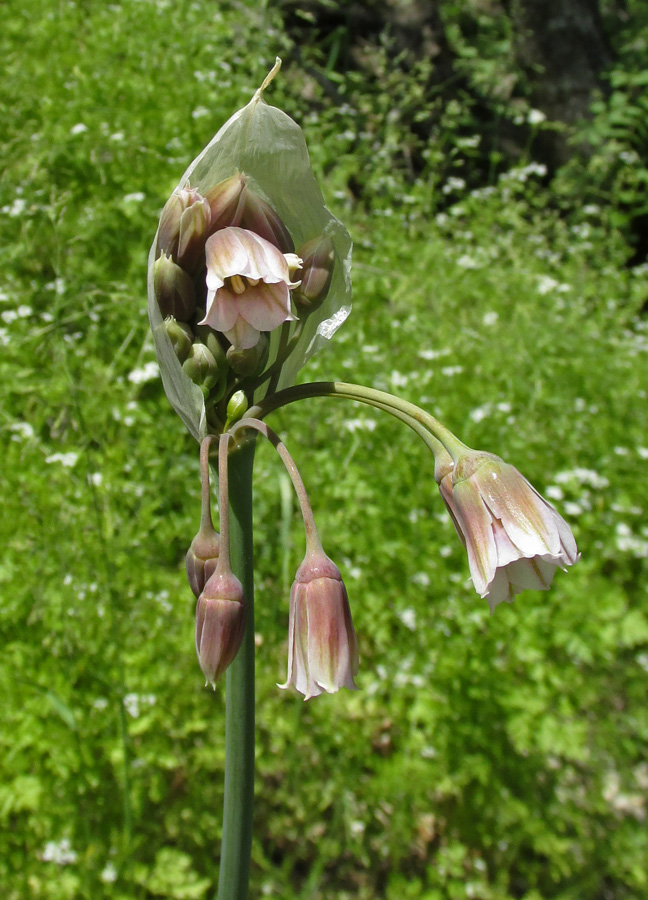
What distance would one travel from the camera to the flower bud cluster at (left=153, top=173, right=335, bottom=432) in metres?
0.71

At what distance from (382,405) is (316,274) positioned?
161mm

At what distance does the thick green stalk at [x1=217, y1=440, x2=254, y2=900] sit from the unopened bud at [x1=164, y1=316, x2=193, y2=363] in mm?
116

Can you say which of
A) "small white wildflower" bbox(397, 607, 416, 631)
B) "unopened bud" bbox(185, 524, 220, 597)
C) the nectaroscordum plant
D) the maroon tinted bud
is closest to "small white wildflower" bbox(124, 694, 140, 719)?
"small white wildflower" bbox(397, 607, 416, 631)

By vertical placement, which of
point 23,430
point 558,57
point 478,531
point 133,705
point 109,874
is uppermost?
point 558,57

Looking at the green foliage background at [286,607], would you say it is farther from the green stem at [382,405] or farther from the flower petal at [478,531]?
the flower petal at [478,531]

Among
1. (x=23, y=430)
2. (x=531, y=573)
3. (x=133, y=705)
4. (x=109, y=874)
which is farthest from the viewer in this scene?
(x=23, y=430)

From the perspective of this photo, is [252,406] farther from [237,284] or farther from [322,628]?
[322,628]

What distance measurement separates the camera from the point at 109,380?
8.37 ft

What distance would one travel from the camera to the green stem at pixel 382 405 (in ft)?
2.35

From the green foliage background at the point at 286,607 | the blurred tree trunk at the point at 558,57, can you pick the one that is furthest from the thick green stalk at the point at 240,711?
the blurred tree trunk at the point at 558,57

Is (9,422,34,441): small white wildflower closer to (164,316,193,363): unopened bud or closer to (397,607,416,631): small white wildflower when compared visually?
(397,607,416,631): small white wildflower

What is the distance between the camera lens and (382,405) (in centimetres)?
73

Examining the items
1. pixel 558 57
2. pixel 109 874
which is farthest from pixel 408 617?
pixel 558 57

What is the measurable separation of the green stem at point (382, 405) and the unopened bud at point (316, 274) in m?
0.11
